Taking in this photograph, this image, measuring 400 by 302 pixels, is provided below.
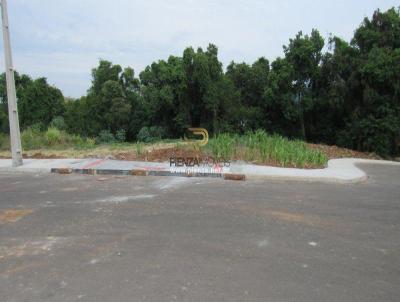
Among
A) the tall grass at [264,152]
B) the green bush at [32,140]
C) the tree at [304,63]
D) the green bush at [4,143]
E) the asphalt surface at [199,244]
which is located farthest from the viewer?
the tree at [304,63]

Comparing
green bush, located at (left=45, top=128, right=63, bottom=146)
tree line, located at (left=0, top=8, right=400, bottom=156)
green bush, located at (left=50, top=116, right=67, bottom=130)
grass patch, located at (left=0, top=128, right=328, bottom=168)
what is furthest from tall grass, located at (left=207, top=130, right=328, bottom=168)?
green bush, located at (left=50, top=116, right=67, bottom=130)

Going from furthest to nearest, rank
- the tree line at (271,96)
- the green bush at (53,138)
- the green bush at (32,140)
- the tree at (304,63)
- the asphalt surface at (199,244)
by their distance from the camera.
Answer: the tree at (304,63), the tree line at (271,96), the green bush at (53,138), the green bush at (32,140), the asphalt surface at (199,244)

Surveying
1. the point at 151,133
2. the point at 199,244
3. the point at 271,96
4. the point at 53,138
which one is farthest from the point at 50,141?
the point at 199,244

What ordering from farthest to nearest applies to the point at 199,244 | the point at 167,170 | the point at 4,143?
A: the point at 4,143
the point at 167,170
the point at 199,244

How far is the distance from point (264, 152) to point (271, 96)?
11.5m

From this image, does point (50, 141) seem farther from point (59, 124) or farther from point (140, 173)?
point (140, 173)

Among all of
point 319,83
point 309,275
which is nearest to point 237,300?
point 309,275

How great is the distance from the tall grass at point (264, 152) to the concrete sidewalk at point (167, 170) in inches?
23.3

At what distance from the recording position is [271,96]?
78.1 feet

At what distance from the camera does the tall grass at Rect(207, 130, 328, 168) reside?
12.4m

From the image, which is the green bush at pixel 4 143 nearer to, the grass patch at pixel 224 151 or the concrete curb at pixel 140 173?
the grass patch at pixel 224 151

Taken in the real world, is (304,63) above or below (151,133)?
above

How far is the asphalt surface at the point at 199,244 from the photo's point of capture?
399cm

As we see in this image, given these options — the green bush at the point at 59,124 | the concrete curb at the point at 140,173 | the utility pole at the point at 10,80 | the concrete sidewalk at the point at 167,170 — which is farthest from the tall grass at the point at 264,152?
the green bush at the point at 59,124
